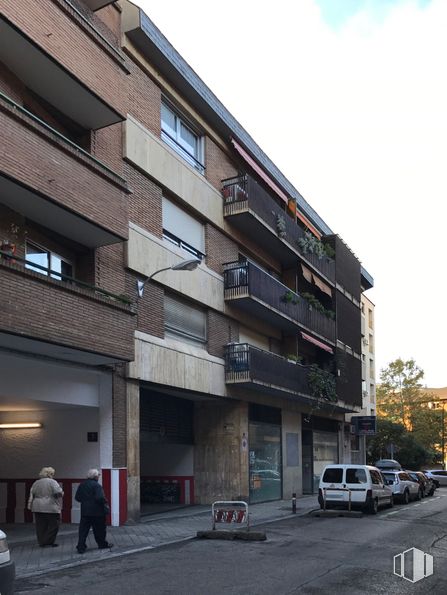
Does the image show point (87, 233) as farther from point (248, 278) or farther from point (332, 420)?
point (332, 420)

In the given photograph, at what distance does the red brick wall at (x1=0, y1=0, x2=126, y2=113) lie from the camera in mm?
13266

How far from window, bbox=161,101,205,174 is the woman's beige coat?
1128 cm

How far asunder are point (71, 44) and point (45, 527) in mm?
9679

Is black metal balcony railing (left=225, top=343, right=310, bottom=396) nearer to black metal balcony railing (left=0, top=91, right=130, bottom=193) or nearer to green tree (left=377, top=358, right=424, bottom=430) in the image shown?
black metal balcony railing (left=0, top=91, right=130, bottom=193)

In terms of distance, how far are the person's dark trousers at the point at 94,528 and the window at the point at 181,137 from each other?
1190cm

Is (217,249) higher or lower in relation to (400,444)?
higher

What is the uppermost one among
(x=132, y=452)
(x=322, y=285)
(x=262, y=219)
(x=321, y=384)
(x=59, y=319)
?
(x=262, y=219)

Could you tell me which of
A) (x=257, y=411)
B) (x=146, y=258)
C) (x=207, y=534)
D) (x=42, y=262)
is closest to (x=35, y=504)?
(x=207, y=534)

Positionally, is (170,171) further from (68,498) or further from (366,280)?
(366,280)

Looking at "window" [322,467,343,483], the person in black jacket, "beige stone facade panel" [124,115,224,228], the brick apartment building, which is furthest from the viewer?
"window" [322,467,343,483]

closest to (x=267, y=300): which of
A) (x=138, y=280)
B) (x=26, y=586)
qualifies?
(x=138, y=280)

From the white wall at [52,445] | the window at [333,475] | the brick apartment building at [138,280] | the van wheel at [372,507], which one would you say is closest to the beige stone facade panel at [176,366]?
the brick apartment building at [138,280]

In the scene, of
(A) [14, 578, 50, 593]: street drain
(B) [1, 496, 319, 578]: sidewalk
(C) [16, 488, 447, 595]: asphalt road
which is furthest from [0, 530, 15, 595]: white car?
(B) [1, 496, 319, 578]: sidewalk

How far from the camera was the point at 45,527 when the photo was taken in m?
12.9
